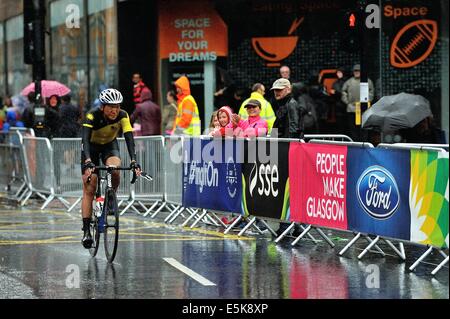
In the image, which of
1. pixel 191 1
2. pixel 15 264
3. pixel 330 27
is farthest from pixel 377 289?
pixel 191 1

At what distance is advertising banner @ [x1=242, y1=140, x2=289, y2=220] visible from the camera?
15.1 metres

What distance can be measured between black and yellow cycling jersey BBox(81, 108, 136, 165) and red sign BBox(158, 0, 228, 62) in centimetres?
1405

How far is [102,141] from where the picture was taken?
45.4 ft

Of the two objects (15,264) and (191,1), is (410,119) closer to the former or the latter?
(15,264)

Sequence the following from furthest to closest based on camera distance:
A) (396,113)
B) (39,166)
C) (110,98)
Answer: (39,166) → (396,113) → (110,98)

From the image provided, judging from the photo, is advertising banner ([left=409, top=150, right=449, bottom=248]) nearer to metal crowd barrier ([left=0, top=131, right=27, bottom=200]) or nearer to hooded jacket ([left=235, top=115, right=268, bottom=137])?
hooded jacket ([left=235, top=115, right=268, bottom=137])

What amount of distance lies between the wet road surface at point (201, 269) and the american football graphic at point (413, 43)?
9.98 metres

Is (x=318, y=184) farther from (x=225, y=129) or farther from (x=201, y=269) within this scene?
(x=225, y=129)

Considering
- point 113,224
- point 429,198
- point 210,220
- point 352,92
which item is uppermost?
point 352,92

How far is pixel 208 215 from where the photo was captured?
1780 centimetres

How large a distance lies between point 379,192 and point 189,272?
92.7 inches

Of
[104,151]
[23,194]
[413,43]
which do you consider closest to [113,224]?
[104,151]

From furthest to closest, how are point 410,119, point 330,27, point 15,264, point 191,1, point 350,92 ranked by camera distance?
point 191,1 < point 330,27 < point 350,92 < point 410,119 < point 15,264

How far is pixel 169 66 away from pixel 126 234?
12.9 meters
